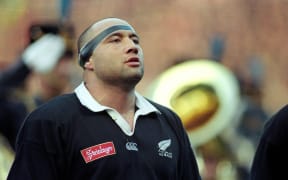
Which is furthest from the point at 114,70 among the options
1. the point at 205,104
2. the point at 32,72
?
the point at 205,104

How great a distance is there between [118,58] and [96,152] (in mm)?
429

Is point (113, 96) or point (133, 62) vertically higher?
point (133, 62)

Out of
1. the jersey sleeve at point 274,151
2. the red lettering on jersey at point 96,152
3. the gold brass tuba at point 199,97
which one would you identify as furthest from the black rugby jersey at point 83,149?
the gold brass tuba at point 199,97

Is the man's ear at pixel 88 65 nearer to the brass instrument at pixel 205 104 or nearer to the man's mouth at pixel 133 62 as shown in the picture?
the man's mouth at pixel 133 62

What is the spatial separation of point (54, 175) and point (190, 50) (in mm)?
6937

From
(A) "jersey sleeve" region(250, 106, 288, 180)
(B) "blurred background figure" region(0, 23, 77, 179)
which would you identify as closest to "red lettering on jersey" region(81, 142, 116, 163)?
(A) "jersey sleeve" region(250, 106, 288, 180)

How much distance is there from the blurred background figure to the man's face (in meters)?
2.02

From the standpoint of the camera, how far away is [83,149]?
490 centimetres

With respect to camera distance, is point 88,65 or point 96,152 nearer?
point 96,152

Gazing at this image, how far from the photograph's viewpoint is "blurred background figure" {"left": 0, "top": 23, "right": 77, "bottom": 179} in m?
7.12

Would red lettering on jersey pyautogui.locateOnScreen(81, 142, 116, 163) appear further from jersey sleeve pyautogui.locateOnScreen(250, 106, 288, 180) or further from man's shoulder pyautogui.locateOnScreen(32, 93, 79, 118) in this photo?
jersey sleeve pyautogui.locateOnScreen(250, 106, 288, 180)

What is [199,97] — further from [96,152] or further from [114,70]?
[96,152]

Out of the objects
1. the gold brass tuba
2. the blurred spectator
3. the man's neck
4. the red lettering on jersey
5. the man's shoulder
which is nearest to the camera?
the red lettering on jersey

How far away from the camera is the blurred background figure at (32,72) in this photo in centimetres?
712
